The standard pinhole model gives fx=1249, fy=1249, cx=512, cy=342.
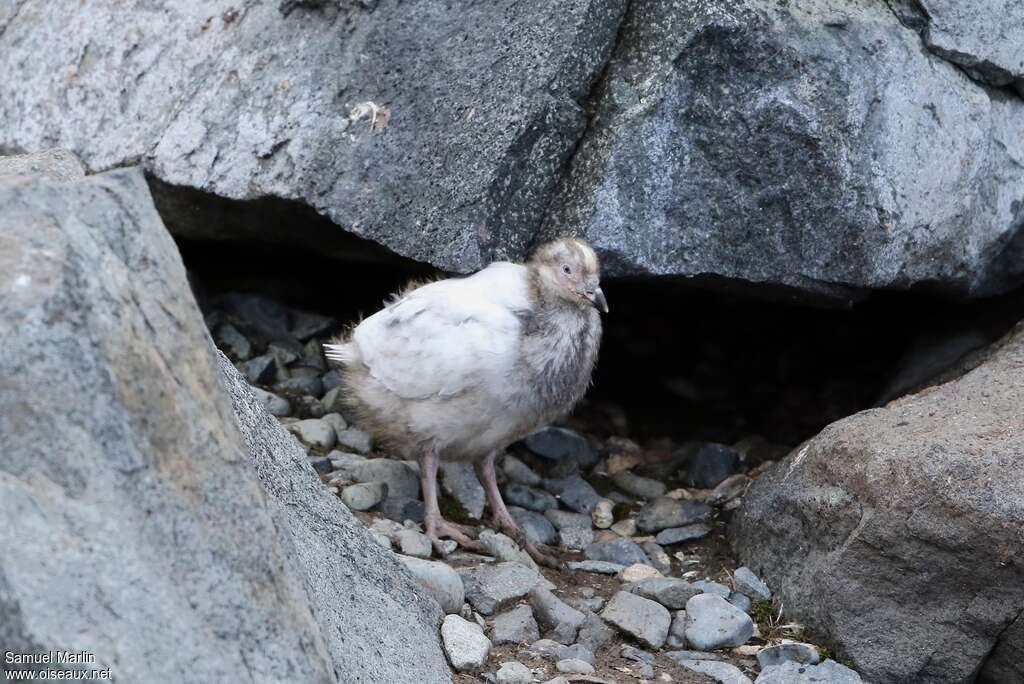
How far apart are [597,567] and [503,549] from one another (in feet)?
1.42

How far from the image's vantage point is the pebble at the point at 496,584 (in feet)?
15.5

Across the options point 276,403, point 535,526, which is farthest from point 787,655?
point 276,403

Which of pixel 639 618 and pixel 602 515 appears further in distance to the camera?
pixel 602 515

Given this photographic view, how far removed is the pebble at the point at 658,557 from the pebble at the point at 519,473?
30.7 inches

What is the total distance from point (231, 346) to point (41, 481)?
14.0ft

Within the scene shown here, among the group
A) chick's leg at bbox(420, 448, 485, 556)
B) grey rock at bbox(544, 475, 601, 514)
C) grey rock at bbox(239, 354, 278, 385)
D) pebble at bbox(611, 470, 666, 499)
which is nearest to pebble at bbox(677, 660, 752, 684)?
chick's leg at bbox(420, 448, 485, 556)

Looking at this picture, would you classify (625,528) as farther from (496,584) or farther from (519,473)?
(496,584)

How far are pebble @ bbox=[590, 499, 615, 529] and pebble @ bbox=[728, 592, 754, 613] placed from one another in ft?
3.10

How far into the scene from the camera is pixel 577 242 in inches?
214

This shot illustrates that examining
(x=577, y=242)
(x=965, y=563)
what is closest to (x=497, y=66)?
(x=577, y=242)

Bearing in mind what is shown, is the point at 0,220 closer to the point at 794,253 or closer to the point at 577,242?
the point at 577,242

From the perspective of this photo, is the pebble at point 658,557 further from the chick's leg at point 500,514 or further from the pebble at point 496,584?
the pebble at point 496,584

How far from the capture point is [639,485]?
6.39 meters

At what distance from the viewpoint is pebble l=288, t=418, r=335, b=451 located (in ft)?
19.8
